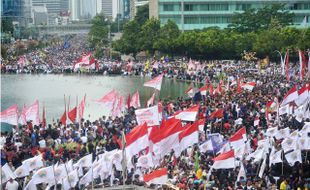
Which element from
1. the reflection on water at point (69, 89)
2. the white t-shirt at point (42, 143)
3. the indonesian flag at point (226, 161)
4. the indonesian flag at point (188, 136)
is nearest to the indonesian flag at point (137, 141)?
the indonesian flag at point (188, 136)

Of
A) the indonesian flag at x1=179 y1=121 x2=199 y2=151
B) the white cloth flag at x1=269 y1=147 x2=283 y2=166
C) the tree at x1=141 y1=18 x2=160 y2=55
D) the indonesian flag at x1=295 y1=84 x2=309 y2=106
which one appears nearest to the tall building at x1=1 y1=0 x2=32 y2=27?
the tree at x1=141 y1=18 x2=160 y2=55

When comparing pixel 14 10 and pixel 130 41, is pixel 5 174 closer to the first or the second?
pixel 130 41

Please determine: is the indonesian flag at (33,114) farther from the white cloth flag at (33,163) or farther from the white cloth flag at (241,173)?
the white cloth flag at (241,173)

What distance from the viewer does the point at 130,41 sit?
7738 centimetres

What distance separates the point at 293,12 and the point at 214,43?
65.2 ft

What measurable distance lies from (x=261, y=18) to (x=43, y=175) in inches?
2485

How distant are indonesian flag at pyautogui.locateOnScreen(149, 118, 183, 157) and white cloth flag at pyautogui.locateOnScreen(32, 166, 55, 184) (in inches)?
112

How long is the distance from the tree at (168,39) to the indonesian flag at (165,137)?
53.4m

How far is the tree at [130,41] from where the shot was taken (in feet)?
252

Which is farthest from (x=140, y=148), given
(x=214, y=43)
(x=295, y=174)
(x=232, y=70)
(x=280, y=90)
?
(x=214, y=43)

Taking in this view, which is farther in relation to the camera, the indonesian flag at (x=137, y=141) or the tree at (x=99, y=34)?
the tree at (x=99, y=34)

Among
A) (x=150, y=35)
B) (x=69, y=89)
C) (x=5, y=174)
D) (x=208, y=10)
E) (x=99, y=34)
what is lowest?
(x=69, y=89)

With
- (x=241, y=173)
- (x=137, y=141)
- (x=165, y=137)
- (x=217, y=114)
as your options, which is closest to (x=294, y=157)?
(x=241, y=173)

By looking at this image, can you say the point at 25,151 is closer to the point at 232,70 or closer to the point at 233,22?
the point at 232,70
